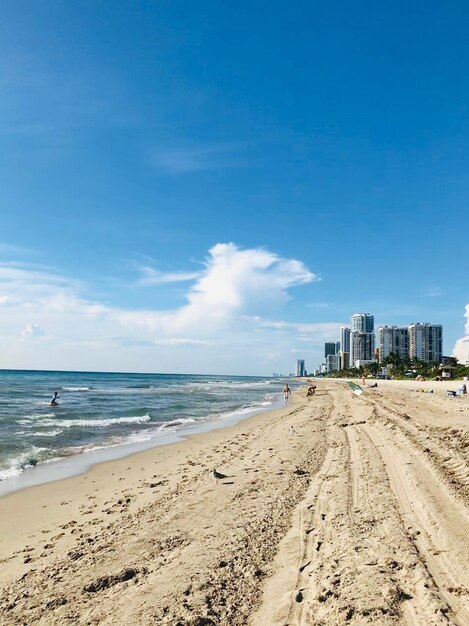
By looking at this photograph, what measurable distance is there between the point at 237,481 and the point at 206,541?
3.37 m

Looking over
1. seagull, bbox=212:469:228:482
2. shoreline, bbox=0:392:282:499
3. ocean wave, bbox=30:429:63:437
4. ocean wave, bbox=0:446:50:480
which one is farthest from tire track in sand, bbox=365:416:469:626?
ocean wave, bbox=30:429:63:437

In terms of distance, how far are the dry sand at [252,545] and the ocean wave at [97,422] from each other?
11.8 m

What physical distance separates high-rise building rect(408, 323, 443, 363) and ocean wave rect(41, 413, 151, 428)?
176998 millimetres

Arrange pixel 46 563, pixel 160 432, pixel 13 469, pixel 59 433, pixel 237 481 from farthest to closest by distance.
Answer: pixel 160 432 → pixel 59 433 → pixel 13 469 → pixel 237 481 → pixel 46 563

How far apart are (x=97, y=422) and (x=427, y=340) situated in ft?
601

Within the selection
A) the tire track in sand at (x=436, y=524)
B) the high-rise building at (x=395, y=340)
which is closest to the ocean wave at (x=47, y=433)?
the tire track in sand at (x=436, y=524)

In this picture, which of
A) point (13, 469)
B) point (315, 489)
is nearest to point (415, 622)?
point (315, 489)

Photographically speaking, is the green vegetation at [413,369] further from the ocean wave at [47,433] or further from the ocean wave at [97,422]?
the ocean wave at [47,433]

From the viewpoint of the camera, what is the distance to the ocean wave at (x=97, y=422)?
2167cm

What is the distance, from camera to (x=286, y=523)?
6.20 meters

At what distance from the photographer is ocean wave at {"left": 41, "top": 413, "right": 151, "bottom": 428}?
21672 millimetres

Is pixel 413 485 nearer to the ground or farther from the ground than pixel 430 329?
nearer to the ground

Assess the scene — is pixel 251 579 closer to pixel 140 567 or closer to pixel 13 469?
pixel 140 567

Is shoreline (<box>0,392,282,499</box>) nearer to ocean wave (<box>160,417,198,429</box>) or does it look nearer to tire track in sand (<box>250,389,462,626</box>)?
ocean wave (<box>160,417,198,429</box>)
